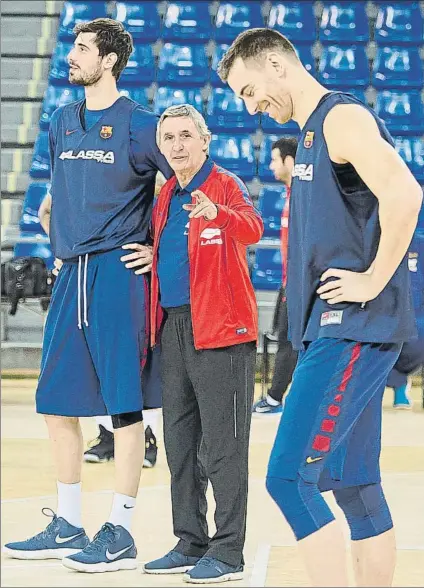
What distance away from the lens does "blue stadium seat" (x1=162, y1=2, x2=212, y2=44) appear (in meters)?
12.5

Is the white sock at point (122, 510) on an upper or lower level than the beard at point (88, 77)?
lower

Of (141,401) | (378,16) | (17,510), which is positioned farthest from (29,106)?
(141,401)

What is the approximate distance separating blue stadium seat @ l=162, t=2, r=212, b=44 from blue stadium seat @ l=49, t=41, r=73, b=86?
3.56ft

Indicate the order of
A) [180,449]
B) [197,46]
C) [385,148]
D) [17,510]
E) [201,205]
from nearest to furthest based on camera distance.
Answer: [385,148] → [201,205] → [180,449] → [17,510] → [197,46]

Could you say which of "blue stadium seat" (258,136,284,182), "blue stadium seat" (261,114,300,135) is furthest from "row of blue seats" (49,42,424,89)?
"blue stadium seat" (258,136,284,182)

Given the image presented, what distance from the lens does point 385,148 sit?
2703mm

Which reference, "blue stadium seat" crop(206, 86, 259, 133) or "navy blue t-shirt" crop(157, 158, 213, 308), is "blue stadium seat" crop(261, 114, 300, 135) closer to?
"blue stadium seat" crop(206, 86, 259, 133)

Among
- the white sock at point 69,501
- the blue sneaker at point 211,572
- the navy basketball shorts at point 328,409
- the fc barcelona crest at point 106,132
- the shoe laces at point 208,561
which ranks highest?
the fc barcelona crest at point 106,132

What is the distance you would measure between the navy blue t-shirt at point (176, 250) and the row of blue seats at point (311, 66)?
839 centimetres

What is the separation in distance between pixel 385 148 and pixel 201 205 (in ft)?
2.86

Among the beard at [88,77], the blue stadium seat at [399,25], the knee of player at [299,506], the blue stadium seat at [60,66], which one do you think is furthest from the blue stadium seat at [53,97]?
the knee of player at [299,506]

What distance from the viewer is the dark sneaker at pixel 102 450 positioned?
Answer: 6.17 meters

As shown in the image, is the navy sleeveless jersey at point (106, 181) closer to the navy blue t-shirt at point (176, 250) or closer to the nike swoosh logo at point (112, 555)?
the navy blue t-shirt at point (176, 250)

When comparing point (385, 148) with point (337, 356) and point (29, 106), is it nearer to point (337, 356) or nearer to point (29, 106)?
point (337, 356)
